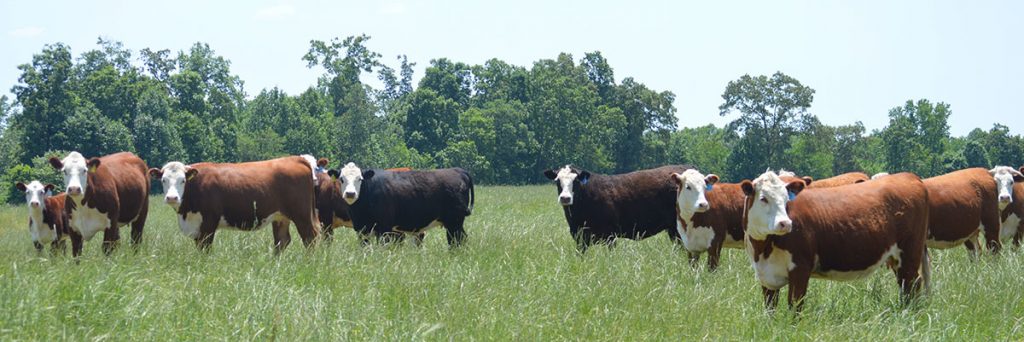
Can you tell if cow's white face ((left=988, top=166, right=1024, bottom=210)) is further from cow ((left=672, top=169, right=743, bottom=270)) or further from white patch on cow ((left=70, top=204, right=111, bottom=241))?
white patch on cow ((left=70, top=204, right=111, bottom=241))

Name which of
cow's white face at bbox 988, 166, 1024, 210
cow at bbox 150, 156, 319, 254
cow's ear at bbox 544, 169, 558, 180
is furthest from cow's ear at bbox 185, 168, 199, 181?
cow's white face at bbox 988, 166, 1024, 210

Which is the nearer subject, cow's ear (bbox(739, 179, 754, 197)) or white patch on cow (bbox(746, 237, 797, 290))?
cow's ear (bbox(739, 179, 754, 197))

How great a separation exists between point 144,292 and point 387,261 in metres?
3.14

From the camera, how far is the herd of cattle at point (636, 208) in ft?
27.6

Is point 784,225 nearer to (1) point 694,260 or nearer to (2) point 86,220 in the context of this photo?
(1) point 694,260

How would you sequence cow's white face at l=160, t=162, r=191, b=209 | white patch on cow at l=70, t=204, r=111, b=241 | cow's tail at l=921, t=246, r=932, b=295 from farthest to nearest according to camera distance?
cow's white face at l=160, t=162, r=191, b=209
white patch on cow at l=70, t=204, r=111, b=241
cow's tail at l=921, t=246, r=932, b=295

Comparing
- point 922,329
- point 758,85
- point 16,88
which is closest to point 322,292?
point 922,329

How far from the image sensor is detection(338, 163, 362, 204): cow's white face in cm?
1350

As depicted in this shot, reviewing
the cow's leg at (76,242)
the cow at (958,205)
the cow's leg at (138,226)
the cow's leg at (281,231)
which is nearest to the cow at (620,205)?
the cow at (958,205)

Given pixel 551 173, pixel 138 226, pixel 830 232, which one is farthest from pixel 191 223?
pixel 830 232

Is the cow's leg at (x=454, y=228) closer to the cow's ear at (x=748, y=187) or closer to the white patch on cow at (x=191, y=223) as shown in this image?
the white patch on cow at (x=191, y=223)

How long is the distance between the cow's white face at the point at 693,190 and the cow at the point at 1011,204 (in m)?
5.10

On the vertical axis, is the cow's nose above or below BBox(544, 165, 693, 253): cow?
above

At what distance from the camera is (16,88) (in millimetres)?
53938
